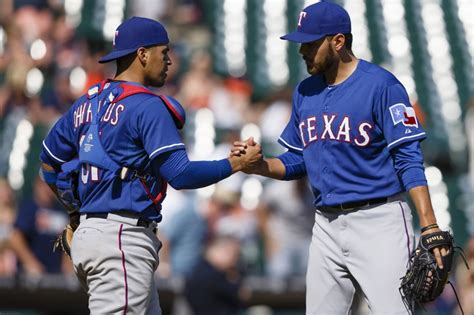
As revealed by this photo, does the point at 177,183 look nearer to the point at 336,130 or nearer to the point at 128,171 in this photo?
the point at 128,171

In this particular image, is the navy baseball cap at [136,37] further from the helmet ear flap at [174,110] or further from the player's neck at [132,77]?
the helmet ear flap at [174,110]

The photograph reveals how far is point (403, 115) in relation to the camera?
14.6 ft

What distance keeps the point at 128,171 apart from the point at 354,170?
39.9 inches

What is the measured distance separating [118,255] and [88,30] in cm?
785

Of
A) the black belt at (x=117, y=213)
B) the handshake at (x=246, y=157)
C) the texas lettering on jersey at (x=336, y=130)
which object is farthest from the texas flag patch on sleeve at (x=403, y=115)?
the black belt at (x=117, y=213)

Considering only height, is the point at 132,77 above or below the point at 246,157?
above

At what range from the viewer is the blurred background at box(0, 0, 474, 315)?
825cm

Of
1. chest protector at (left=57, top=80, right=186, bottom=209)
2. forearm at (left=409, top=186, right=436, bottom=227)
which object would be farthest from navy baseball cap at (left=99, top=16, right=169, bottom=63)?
forearm at (left=409, top=186, right=436, bottom=227)

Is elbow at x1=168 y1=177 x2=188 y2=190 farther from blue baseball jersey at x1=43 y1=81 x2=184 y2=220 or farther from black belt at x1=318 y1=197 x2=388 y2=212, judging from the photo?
black belt at x1=318 y1=197 x2=388 y2=212

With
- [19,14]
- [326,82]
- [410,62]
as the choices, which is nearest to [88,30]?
[19,14]

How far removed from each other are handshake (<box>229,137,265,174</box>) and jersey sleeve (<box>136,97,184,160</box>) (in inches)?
16.9

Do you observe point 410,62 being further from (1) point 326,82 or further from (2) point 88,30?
(1) point 326,82

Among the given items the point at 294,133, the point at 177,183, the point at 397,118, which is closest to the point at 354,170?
the point at 397,118

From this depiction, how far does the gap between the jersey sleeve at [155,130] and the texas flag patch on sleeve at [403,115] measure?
94 cm
